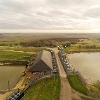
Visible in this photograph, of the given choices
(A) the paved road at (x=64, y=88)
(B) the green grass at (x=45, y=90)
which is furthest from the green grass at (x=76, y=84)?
(B) the green grass at (x=45, y=90)

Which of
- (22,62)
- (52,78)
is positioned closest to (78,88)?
(52,78)

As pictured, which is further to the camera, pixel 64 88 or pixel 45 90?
pixel 64 88

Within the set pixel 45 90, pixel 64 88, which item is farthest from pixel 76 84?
pixel 45 90

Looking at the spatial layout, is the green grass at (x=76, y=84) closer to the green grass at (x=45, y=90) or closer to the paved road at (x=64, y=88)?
the paved road at (x=64, y=88)

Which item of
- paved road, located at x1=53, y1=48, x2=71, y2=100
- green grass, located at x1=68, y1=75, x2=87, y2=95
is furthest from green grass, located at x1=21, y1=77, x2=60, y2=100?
green grass, located at x1=68, y1=75, x2=87, y2=95

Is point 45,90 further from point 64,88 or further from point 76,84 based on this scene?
point 76,84

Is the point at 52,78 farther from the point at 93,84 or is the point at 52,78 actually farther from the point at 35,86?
the point at 93,84
